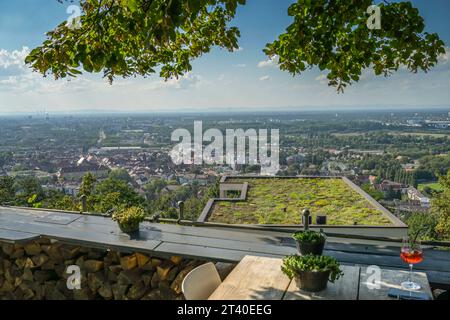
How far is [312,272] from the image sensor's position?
2215 millimetres

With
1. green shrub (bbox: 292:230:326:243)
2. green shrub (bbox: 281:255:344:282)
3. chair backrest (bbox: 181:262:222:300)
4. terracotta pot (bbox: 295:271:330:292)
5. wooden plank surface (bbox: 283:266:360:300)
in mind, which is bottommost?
chair backrest (bbox: 181:262:222:300)

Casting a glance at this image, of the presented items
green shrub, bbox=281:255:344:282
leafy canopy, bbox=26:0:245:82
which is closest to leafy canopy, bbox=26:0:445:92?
leafy canopy, bbox=26:0:245:82

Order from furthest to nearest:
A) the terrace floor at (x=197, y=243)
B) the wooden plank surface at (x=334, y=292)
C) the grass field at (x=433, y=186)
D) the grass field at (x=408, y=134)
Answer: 1. the grass field at (x=408, y=134)
2. the grass field at (x=433, y=186)
3. the terrace floor at (x=197, y=243)
4. the wooden plank surface at (x=334, y=292)

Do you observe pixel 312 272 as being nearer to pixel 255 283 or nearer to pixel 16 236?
pixel 255 283

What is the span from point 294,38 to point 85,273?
3566 mm

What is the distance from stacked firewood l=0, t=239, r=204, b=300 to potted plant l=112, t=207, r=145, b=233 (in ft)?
0.97

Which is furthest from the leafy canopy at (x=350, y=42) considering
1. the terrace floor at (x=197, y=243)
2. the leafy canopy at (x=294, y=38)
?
the terrace floor at (x=197, y=243)

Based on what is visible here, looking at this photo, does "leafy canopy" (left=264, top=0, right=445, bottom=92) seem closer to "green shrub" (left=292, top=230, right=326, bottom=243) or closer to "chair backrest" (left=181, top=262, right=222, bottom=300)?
"green shrub" (left=292, top=230, right=326, bottom=243)

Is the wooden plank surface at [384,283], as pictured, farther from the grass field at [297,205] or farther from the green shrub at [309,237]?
the grass field at [297,205]

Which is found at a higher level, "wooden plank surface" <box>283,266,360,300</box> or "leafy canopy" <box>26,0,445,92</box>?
"leafy canopy" <box>26,0,445,92</box>

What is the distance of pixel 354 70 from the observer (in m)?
4.50

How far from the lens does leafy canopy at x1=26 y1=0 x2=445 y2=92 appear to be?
8.98ft

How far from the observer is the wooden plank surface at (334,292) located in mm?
2203

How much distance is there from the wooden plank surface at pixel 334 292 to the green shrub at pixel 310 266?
0.06 meters
